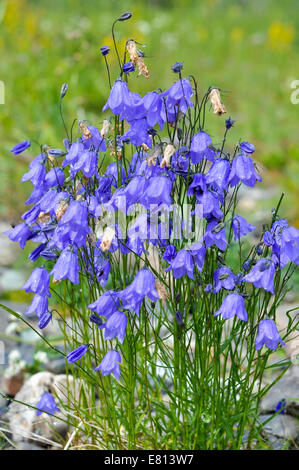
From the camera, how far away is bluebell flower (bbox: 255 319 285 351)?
1490mm

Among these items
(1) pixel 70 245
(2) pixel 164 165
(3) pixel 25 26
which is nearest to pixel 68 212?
(1) pixel 70 245

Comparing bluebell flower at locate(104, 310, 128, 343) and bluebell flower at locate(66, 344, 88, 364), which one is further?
bluebell flower at locate(66, 344, 88, 364)

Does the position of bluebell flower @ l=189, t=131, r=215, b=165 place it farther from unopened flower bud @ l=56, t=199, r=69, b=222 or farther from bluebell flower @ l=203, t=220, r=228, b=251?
→ unopened flower bud @ l=56, t=199, r=69, b=222

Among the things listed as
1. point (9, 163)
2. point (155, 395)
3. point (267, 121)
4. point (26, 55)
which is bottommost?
point (155, 395)

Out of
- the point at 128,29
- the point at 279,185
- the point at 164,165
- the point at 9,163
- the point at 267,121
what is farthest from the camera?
the point at 128,29

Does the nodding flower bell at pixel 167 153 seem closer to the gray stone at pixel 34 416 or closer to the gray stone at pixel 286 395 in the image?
the gray stone at pixel 34 416

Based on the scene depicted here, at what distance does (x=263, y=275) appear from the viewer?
1422 millimetres

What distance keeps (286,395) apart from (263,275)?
1.08m

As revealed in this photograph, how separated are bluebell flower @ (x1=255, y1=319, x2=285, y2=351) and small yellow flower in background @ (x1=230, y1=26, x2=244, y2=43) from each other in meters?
7.33

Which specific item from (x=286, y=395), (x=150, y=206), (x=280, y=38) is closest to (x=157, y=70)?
(x=280, y=38)

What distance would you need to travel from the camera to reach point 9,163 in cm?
436

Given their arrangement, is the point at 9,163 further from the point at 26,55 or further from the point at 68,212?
the point at 68,212

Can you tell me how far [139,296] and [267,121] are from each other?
460 cm

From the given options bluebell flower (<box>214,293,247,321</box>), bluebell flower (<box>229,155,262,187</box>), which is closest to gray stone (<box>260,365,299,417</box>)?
bluebell flower (<box>214,293,247,321</box>)
